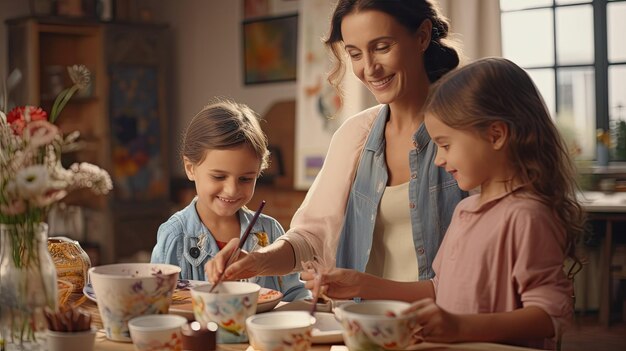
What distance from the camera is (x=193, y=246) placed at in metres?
2.21

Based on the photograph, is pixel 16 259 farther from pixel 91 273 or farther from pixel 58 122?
pixel 58 122

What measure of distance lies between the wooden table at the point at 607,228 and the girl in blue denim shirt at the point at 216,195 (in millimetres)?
3040

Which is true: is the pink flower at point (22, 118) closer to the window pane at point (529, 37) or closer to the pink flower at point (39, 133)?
the pink flower at point (39, 133)

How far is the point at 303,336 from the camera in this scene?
3.92ft

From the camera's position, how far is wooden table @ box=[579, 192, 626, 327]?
15.9ft

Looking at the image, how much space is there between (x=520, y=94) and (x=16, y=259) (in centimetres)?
89

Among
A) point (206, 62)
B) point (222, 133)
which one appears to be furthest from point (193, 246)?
point (206, 62)

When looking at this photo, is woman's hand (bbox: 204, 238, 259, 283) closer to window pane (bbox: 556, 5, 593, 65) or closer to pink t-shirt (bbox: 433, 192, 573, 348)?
pink t-shirt (bbox: 433, 192, 573, 348)

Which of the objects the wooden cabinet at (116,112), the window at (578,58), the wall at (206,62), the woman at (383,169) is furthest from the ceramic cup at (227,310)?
the wooden cabinet at (116,112)

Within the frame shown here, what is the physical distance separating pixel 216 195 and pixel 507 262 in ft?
3.07

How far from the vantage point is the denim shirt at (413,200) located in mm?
2027

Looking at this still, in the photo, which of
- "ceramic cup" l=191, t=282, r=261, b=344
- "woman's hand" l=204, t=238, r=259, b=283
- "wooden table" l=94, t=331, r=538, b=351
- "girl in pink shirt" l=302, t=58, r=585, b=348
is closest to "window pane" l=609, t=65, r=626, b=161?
"girl in pink shirt" l=302, t=58, r=585, b=348

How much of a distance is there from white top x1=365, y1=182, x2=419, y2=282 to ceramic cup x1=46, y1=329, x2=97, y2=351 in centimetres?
96

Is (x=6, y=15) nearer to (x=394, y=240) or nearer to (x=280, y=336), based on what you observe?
(x=394, y=240)
